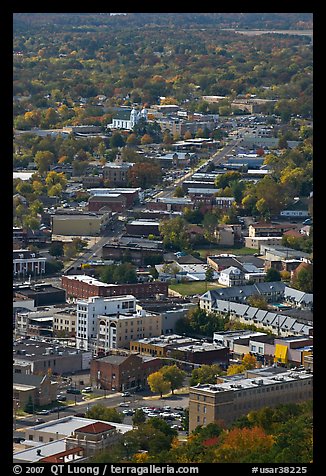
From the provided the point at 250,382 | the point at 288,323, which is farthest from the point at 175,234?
the point at 250,382

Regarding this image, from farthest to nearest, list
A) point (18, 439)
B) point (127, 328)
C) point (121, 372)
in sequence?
point (127, 328) < point (121, 372) < point (18, 439)

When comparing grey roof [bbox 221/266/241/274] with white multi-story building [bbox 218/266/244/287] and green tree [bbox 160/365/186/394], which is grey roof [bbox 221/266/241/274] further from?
green tree [bbox 160/365/186/394]

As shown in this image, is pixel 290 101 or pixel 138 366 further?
pixel 290 101

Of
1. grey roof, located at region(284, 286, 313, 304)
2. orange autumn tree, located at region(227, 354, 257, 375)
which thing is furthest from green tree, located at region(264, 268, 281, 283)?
orange autumn tree, located at region(227, 354, 257, 375)

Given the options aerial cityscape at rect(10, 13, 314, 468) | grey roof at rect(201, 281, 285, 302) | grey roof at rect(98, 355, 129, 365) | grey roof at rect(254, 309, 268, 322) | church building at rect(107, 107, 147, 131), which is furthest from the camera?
church building at rect(107, 107, 147, 131)

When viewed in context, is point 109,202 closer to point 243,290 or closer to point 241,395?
point 243,290
